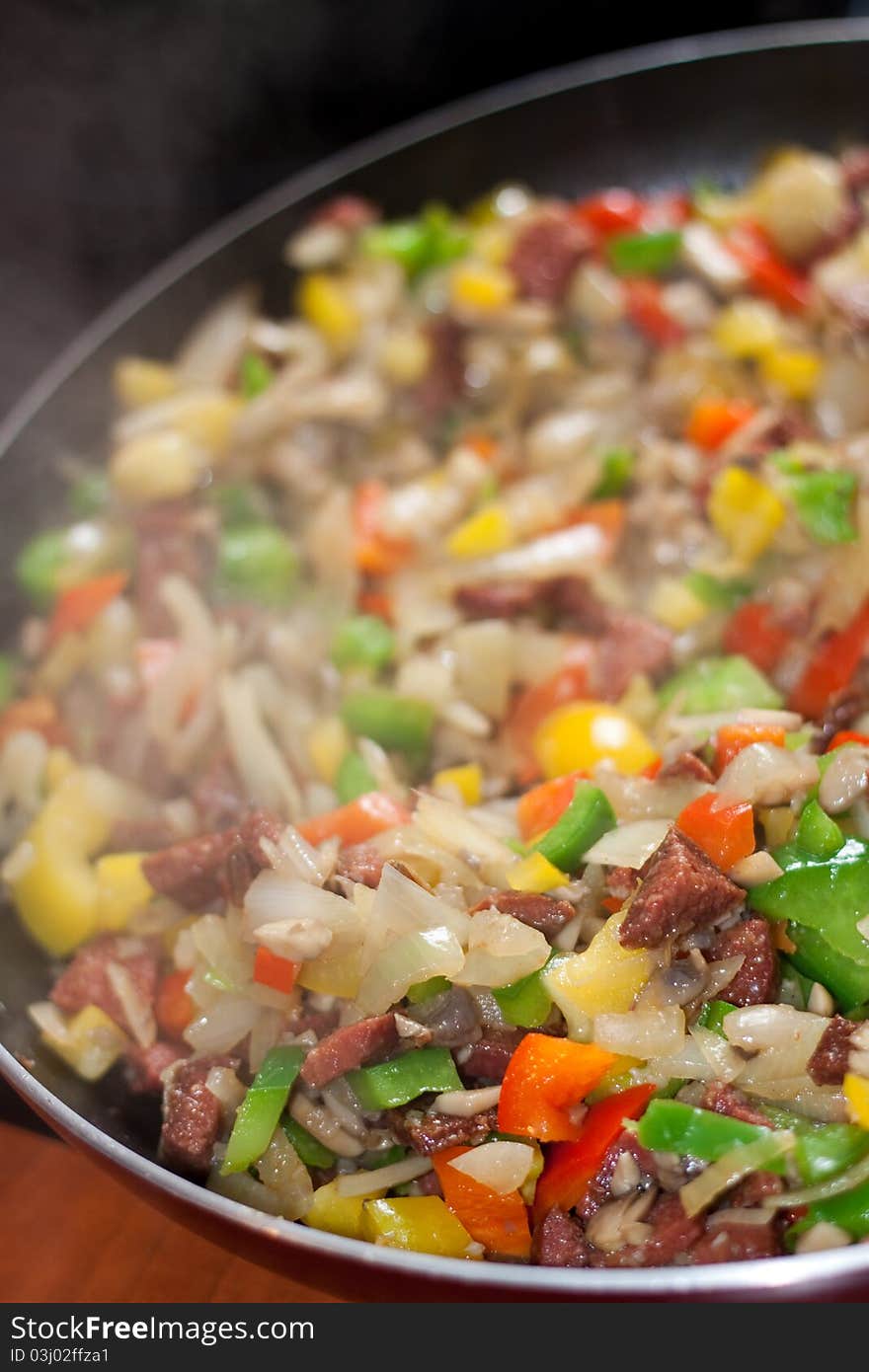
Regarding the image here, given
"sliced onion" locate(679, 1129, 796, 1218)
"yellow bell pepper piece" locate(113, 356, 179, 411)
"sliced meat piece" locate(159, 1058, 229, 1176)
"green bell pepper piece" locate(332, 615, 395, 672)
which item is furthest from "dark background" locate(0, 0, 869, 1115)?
"sliced onion" locate(679, 1129, 796, 1218)

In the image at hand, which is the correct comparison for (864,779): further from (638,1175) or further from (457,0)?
(457,0)

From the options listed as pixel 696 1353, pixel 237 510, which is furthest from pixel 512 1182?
pixel 237 510

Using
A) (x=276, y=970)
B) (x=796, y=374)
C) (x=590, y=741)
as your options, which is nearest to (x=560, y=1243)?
(x=276, y=970)

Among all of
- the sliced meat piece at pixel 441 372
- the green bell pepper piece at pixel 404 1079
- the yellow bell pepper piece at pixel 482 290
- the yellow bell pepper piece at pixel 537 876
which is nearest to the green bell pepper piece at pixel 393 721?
A: the yellow bell pepper piece at pixel 537 876

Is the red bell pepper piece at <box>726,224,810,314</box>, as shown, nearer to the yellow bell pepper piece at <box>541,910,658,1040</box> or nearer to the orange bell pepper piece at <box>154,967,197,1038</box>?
the yellow bell pepper piece at <box>541,910,658,1040</box>

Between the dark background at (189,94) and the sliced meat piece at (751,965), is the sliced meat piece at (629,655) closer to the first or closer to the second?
the sliced meat piece at (751,965)

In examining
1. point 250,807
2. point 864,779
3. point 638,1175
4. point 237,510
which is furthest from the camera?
point 237,510
